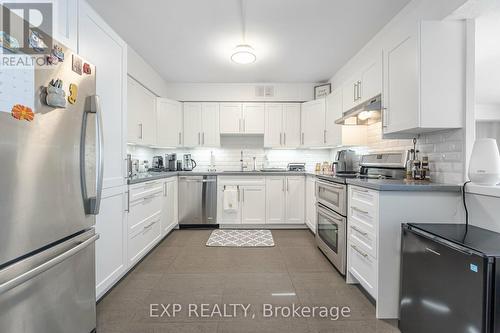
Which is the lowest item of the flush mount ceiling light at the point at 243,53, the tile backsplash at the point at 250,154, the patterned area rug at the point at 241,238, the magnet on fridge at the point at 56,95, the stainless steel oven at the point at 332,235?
the patterned area rug at the point at 241,238

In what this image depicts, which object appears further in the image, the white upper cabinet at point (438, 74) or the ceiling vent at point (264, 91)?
the ceiling vent at point (264, 91)

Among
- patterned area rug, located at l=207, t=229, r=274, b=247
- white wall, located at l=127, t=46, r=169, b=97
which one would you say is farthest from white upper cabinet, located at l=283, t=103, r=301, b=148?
white wall, located at l=127, t=46, r=169, b=97

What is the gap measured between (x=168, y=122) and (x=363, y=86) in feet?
10.1

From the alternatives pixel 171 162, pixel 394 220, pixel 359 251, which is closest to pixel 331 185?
pixel 359 251

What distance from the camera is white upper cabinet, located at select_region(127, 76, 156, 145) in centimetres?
310

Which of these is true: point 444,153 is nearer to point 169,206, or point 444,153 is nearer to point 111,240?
point 111,240

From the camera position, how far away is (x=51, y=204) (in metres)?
1.10

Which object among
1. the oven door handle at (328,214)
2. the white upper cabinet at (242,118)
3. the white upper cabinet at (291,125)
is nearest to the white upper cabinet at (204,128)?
the white upper cabinet at (242,118)

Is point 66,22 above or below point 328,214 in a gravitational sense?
above

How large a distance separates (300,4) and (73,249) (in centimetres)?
259

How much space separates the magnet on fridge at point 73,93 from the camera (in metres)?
1.23

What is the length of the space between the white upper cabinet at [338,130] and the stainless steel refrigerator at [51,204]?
9.92 feet

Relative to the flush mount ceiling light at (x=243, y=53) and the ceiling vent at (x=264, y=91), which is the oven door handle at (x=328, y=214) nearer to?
the flush mount ceiling light at (x=243, y=53)

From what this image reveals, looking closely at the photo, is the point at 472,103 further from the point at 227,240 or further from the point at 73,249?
the point at 227,240
